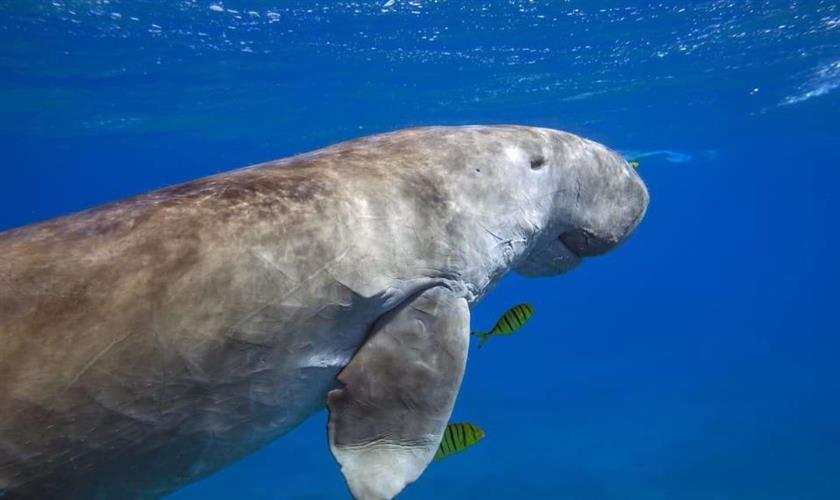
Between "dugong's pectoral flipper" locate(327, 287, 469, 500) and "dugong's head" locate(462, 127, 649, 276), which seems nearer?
"dugong's pectoral flipper" locate(327, 287, 469, 500)

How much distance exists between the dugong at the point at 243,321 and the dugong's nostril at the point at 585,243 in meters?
0.75

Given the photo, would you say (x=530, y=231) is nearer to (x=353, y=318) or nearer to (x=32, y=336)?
(x=353, y=318)

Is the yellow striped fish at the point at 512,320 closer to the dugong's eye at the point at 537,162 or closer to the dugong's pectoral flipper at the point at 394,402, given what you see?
the dugong's eye at the point at 537,162

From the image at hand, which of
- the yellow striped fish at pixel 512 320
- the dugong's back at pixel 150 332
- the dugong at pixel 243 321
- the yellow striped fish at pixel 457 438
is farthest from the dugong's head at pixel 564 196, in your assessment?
the yellow striped fish at pixel 512 320

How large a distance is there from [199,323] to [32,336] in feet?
1.65

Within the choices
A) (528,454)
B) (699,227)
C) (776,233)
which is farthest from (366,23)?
(776,233)

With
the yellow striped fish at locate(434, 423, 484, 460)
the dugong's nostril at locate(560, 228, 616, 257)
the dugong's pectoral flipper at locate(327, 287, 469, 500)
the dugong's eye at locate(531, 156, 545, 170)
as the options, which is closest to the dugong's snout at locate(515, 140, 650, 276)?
the dugong's nostril at locate(560, 228, 616, 257)

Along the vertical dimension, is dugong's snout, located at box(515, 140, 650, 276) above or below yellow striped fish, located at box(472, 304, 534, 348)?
above

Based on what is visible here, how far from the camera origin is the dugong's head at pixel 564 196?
3201 millimetres

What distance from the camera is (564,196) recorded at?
339cm

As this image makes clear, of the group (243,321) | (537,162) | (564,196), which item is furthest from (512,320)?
(243,321)

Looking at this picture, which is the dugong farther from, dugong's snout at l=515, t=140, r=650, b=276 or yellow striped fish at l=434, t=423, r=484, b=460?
yellow striped fish at l=434, t=423, r=484, b=460

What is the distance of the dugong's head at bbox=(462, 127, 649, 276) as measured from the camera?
10.5 ft

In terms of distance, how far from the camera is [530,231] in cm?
322
